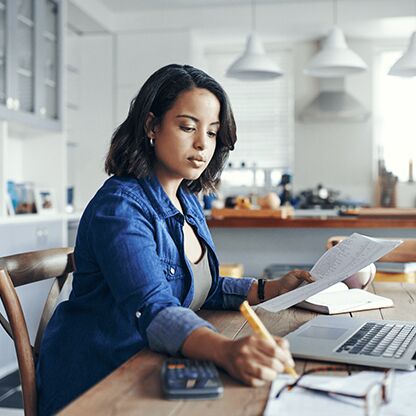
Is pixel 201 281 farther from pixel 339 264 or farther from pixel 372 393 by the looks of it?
pixel 372 393

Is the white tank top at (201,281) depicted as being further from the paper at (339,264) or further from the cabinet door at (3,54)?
the cabinet door at (3,54)

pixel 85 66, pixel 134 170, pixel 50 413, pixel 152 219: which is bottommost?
pixel 50 413

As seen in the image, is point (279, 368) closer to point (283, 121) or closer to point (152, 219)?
point (152, 219)

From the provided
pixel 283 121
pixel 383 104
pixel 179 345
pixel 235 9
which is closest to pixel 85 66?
pixel 235 9

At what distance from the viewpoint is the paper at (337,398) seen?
2.62ft

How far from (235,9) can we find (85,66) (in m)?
1.52

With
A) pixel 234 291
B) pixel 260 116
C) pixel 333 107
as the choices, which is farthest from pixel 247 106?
pixel 234 291

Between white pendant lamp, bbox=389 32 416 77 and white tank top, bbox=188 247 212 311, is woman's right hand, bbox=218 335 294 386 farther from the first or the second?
white pendant lamp, bbox=389 32 416 77

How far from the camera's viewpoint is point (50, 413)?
1355 millimetres

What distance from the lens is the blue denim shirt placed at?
45.3 inches

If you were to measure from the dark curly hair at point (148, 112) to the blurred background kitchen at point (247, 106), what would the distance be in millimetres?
2298

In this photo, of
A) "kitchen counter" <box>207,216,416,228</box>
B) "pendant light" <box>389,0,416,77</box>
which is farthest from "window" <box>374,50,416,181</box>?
"kitchen counter" <box>207,216,416,228</box>

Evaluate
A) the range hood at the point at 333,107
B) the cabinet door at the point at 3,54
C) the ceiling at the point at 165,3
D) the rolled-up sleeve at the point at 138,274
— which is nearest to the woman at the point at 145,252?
the rolled-up sleeve at the point at 138,274

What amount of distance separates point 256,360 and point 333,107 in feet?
19.3
